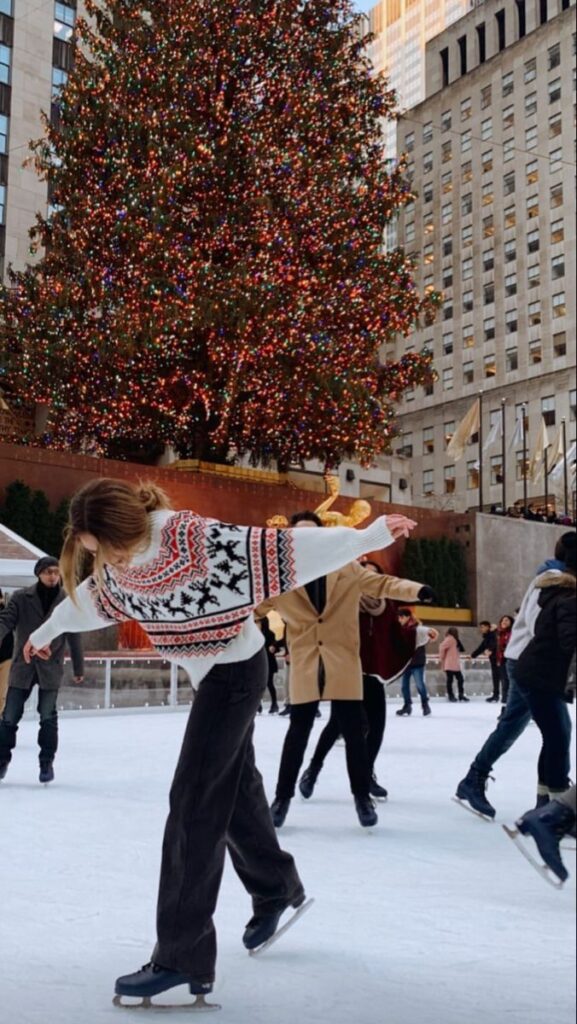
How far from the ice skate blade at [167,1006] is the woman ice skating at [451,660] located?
13360mm

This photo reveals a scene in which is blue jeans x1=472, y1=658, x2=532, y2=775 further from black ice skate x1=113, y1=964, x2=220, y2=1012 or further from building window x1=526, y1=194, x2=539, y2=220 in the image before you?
building window x1=526, y1=194, x2=539, y2=220

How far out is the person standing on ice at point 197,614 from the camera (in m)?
2.12

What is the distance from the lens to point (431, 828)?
4441 mm

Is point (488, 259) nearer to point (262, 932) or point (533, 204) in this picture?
point (533, 204)

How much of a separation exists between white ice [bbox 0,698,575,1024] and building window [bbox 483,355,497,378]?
46431mm

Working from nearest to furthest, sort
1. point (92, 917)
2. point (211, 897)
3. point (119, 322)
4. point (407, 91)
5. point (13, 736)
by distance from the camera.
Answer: point (211, 897) < point (92, 917) < point (13, 736) < point (119, 322) < point (407, 91)

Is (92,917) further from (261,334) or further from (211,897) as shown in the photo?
(261,334)

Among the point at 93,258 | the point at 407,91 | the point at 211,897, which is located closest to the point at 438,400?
the point at 407,91

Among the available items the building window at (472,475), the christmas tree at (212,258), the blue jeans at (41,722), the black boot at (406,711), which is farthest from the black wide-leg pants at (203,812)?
the building window at (472,475)

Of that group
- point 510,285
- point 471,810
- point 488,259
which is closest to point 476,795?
point 471,810

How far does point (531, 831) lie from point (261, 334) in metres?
17.7

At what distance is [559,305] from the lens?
4.15ft

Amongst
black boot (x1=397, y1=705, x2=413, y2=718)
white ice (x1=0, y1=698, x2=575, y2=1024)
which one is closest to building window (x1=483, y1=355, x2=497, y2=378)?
black boot (x1=397, y1=705, x2=413, y2=718)

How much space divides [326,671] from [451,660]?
1150 centimetres
